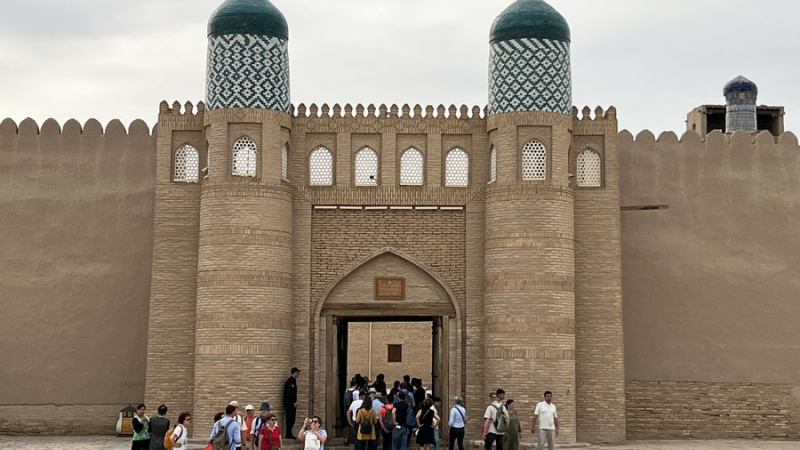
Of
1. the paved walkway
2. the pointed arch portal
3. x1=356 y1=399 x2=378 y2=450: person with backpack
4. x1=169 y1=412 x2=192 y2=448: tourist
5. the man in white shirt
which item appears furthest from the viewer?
the pointed arch portal

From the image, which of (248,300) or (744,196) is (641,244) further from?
(248,300)

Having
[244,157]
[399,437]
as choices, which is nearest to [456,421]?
[399,437]

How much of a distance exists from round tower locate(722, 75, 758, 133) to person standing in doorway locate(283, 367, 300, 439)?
942 centimetres

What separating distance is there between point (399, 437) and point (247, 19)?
19.8 ft

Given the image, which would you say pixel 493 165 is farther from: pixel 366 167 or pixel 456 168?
pixel 366 167

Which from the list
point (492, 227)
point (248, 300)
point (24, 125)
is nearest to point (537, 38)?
point (492, 227)

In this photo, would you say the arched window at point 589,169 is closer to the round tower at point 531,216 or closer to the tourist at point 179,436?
the round tower at point 531,216

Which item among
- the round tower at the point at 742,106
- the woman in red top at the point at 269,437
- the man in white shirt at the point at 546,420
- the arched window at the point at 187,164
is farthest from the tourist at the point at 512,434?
the round tower at the point at 742,106

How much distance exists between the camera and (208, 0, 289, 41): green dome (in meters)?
15.5

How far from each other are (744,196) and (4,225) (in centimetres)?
1076

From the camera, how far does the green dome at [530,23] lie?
15.6 meters

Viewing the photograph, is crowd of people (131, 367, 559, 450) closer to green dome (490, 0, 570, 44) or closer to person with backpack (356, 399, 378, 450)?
person with backpack (356, 399, 378, 450)

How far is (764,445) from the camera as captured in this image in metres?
15.4

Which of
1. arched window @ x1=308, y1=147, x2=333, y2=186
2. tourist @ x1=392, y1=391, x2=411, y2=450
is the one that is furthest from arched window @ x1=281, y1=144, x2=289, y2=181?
tourist @ x1=392, y1=391, x2=411, y2=450
